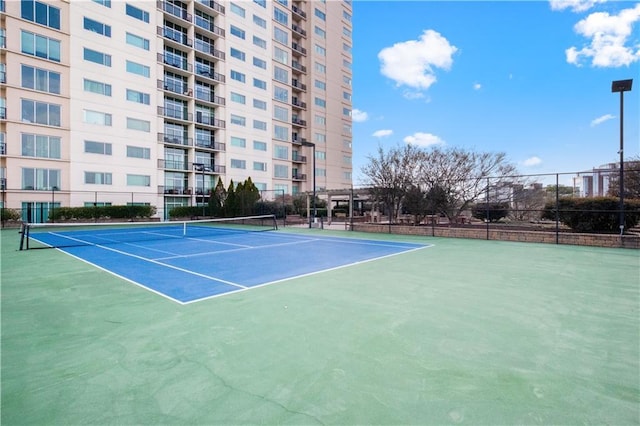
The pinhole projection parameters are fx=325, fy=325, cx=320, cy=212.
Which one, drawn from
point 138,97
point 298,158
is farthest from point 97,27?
point 298,158

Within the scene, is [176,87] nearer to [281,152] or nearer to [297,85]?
[281,152]

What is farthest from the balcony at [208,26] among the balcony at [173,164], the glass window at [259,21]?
the balcony at [173,164]

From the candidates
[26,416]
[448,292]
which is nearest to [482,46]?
[448,292]

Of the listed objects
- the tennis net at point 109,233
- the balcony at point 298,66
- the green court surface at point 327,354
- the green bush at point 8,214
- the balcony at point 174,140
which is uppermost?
the balcony at point 298,66

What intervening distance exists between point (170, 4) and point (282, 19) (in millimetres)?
17780

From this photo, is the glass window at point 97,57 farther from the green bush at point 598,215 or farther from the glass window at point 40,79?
the green bush at point 598,215

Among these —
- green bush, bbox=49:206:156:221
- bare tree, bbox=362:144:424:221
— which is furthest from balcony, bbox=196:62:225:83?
bare tree, bbox=362:144:424:221

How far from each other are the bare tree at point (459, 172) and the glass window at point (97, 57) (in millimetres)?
30593

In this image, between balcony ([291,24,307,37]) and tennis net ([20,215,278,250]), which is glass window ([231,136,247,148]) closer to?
tennis net ([20,215,278,250])

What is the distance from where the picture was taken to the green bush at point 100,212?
25672 millimetres

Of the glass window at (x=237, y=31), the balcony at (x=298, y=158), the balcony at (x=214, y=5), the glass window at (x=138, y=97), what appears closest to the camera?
the glass window at (x=138, y=97)

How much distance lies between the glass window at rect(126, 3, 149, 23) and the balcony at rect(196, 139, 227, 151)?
42.5 feet

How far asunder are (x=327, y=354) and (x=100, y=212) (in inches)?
1200

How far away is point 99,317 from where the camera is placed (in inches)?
181
